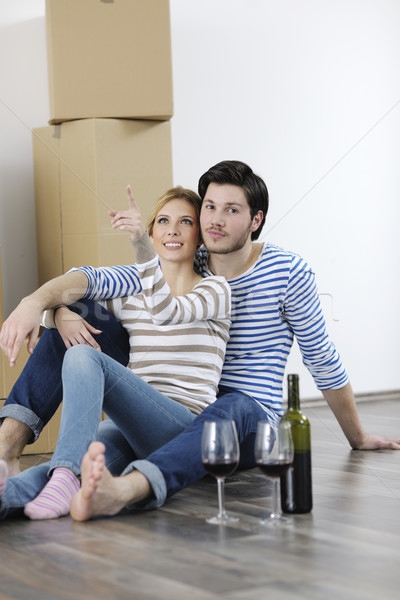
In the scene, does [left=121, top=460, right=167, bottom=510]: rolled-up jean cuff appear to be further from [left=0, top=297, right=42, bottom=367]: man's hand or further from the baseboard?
the baseboard

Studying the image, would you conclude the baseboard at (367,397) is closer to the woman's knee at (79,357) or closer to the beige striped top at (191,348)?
the beige striped top at (191,348)

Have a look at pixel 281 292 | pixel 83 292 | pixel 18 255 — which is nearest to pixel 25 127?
pixel 18 255

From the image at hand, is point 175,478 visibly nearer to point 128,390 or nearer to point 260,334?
point 128,390

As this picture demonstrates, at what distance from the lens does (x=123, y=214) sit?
1.61 metres

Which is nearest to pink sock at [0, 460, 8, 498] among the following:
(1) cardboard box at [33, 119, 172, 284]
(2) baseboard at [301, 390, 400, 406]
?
(1) cardboard box at [33, 119, 172, 284]

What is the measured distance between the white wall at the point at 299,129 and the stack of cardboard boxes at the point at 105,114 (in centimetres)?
25

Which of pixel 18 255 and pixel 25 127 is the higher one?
pixel 25 127

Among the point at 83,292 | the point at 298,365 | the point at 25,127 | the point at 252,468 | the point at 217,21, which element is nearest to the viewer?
the point at 83,292

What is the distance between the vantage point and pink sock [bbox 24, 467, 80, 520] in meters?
1.54

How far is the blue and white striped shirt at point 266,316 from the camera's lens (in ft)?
6.29

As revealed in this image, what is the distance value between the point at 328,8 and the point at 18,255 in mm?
1672

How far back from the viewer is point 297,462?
4.89 ft

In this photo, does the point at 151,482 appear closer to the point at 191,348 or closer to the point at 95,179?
the point at 191,348

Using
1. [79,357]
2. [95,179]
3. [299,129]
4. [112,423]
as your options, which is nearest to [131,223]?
[79,357]
